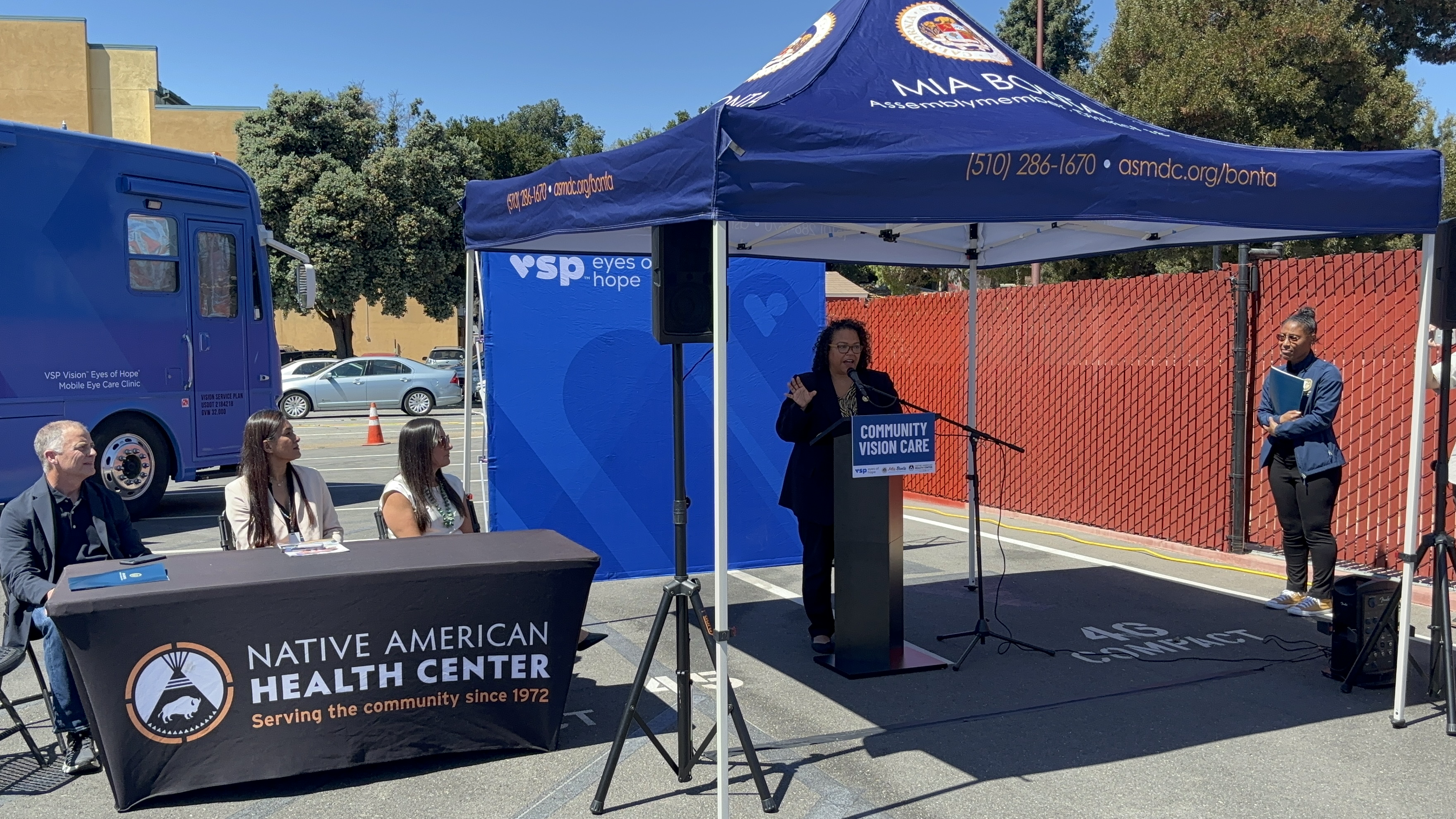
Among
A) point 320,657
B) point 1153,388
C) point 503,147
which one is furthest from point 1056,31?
point 320,657

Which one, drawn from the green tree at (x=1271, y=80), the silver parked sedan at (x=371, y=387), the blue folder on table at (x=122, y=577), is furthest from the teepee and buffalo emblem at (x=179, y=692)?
the silver parked sedan at (x=371, y=387)

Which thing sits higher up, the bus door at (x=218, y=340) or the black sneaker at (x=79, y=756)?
the bus door at (x=218, y=340)

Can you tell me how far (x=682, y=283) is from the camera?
4246mm

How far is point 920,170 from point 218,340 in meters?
8.81

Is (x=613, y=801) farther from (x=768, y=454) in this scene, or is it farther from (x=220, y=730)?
(x=768, y=454)

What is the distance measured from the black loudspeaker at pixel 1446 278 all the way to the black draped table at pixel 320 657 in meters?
3.97

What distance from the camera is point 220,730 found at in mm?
3986

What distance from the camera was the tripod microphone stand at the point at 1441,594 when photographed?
4762mm

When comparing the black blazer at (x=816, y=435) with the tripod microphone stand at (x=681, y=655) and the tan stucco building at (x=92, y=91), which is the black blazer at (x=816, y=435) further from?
the tan stucco building at (x=92, y=91)

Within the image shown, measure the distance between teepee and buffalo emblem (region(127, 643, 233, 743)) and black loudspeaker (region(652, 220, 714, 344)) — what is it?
82.8 inches

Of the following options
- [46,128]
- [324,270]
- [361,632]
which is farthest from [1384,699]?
[324,270]

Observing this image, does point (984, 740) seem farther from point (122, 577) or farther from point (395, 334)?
point (395, 334)

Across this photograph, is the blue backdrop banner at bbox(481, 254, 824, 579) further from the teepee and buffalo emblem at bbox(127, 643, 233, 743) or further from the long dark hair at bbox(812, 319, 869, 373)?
the teepee and buffalo emblem at bbox(127, 643, 233, 743)

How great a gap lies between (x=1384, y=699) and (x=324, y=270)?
27.2 m
